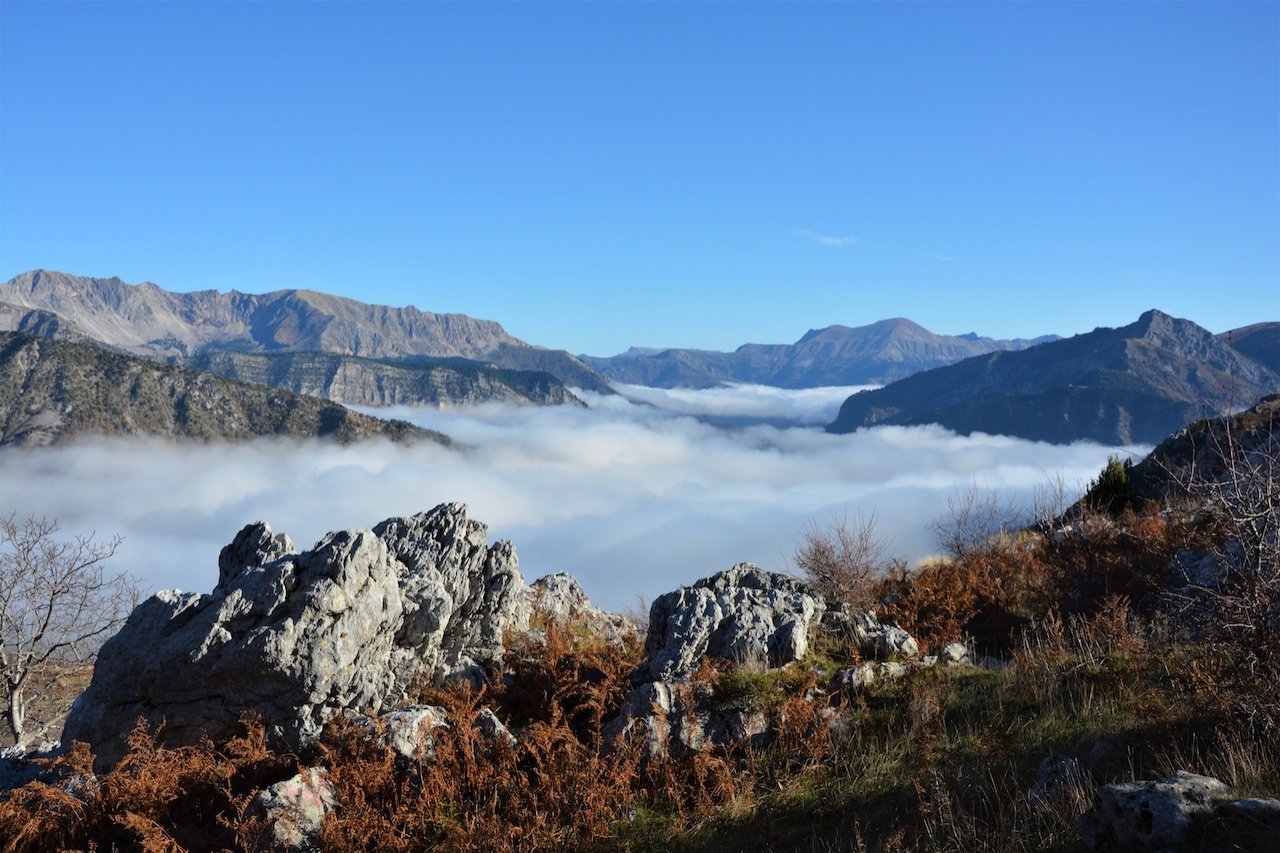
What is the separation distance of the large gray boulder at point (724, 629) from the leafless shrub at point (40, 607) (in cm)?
1906

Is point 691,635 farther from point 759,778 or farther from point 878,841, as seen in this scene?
point 878,841

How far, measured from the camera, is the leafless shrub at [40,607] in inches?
843

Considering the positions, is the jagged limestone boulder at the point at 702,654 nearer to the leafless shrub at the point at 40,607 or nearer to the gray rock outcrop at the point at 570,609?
the gray rock outcrop at the point at 570,609

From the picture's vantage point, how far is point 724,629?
10.1 meters

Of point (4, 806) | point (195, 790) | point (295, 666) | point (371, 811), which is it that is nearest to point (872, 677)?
point (371, 811)

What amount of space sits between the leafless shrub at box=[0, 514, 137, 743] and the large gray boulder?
19.1 m

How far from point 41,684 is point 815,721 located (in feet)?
86.3

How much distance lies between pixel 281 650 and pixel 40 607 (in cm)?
1981

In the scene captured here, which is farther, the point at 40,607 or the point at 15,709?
the point at 40,607

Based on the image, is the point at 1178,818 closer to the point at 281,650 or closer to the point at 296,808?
the point at 296,808

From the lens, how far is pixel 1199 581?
38.1ft

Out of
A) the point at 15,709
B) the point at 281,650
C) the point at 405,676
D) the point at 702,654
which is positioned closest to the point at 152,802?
the point at 281,650

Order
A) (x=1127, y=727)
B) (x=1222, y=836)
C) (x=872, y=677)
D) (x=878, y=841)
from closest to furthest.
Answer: (x=1222, y=836) < (x=878, y=841) < (x=1127, y=727) < (x=872, y=677)

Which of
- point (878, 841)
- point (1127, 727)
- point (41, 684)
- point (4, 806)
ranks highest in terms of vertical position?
point (1127, 727)
